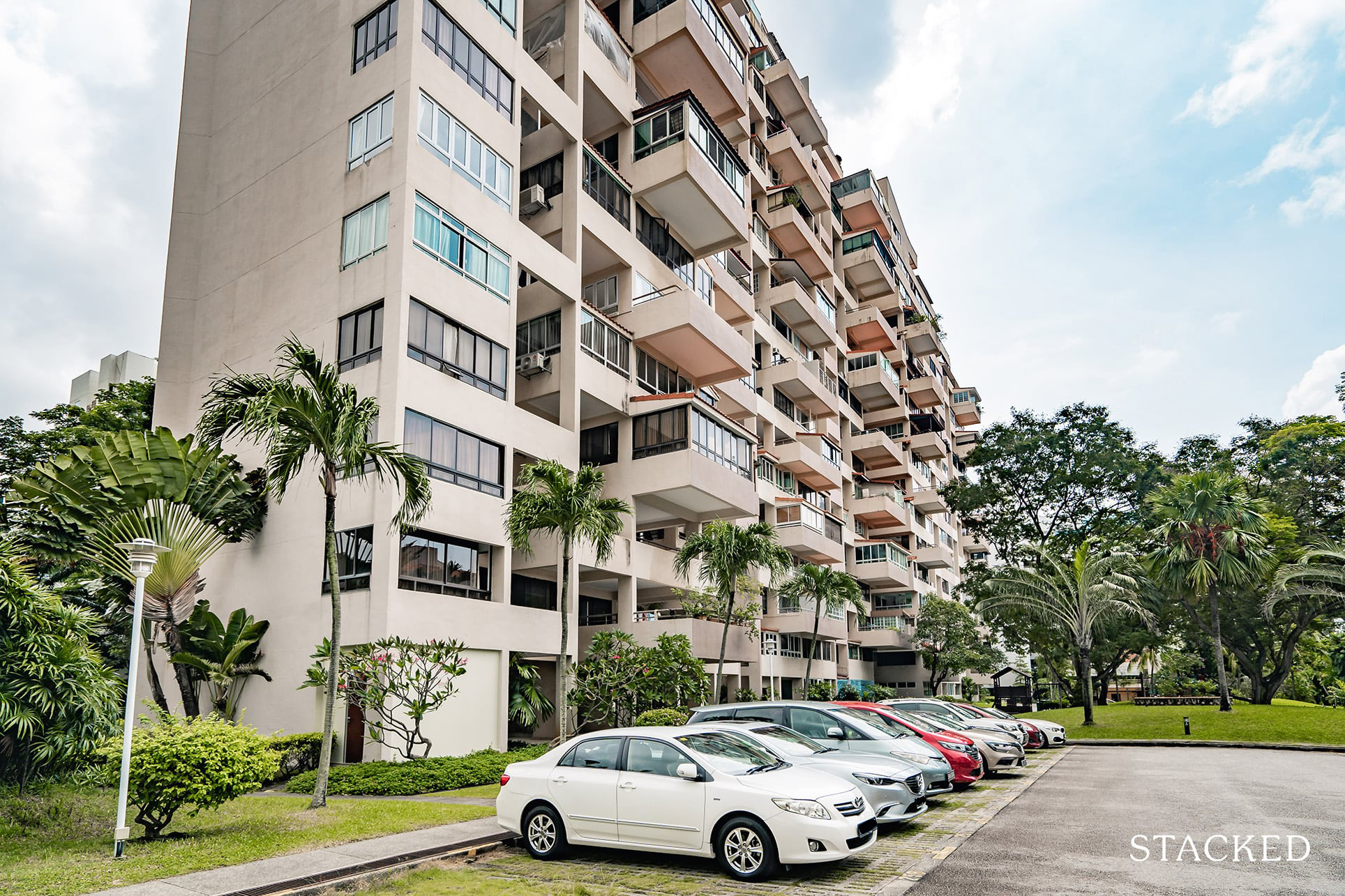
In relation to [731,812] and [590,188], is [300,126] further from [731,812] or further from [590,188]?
[731,812]

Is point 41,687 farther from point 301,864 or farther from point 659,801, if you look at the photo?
point 659,801

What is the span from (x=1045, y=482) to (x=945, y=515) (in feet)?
88.1

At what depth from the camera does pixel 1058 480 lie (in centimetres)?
4988

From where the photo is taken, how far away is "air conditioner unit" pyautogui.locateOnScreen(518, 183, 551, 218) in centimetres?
2866

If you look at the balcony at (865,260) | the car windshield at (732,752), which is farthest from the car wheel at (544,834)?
the balcony at (865,260)

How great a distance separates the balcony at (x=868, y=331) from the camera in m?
60.9

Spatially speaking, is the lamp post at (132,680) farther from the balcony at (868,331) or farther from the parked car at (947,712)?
the balcony at (868,331)

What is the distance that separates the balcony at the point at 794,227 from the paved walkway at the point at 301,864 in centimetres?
4166

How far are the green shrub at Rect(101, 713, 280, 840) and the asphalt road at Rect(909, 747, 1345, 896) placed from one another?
8342mm

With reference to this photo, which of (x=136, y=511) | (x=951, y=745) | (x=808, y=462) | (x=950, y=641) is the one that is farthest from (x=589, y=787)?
(x=950, y=641)

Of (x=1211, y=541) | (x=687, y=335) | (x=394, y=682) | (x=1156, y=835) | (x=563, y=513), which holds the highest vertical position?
(x=687, y=335)

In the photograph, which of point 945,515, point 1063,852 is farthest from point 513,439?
point 945,515

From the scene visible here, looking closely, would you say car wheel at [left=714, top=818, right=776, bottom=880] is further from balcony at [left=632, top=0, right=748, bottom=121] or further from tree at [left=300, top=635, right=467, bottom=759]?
balcony at [left=632, top=0, right=748, bottom=121]

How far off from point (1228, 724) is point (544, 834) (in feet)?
106
